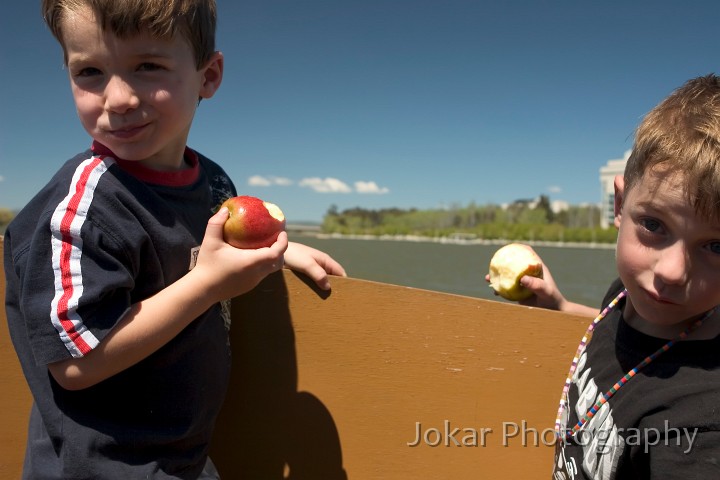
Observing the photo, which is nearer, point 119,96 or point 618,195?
point 119,96

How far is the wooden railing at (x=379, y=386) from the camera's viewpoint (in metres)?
1.54

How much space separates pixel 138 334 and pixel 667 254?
104cm

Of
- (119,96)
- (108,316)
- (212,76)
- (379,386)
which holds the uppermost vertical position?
(212,76)

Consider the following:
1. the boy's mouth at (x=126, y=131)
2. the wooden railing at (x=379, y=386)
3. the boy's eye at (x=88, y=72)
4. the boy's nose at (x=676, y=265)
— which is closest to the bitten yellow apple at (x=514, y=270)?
the wooden railing at (x=379, y=386)

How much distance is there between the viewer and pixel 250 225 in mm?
1284

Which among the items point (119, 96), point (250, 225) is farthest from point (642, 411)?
point (119, 96)

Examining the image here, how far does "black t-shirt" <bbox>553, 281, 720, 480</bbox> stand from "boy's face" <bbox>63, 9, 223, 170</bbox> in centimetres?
112

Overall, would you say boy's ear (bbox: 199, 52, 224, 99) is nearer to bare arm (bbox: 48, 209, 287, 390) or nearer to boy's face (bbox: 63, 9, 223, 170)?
boy's face (bbox: 63, 9, 223, 170)

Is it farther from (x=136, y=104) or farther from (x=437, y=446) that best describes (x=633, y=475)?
(x=136, y=104)

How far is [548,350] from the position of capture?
5.02 ft

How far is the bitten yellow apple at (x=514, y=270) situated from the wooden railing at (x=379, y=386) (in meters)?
0.23

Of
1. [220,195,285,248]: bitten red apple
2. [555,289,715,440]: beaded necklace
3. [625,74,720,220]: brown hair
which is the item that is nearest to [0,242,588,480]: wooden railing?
[555,289,715,440]: beaded necklace

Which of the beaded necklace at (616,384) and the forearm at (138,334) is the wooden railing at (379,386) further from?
the forearm at (138,334)

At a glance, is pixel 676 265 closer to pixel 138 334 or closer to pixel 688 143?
pixel 688 143
